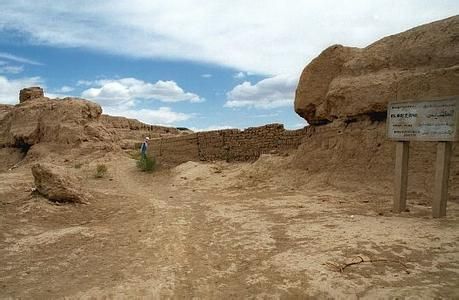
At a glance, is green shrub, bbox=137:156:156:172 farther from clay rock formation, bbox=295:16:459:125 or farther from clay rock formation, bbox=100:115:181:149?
clay rock formation, bbox=100:115:181:149

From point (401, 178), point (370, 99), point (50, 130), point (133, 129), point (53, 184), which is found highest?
point (370, 99)

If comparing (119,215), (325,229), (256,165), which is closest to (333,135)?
(256,165)

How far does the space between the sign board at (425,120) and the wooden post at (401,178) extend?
7.7 inches

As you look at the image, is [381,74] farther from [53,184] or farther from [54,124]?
[54,124]

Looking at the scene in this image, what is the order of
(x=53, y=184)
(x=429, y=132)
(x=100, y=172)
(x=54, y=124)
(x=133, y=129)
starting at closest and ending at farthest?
(x=429, y=132), (x=53, y=184), (x=100, y=172), (x=54, y=124), (x=133, y=129)

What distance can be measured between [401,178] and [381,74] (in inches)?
122

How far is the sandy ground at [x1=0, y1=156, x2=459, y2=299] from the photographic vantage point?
4227 mm

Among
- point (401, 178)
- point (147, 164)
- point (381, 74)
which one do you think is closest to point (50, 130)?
point (147, 164)

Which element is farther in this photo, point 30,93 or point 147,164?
point 30,93

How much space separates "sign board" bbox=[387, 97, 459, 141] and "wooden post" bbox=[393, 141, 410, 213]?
0.64ft

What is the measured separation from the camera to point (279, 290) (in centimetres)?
417

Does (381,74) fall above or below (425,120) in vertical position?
above

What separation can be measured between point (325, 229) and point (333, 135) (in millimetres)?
A: 4640

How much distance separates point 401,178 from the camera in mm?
6727
